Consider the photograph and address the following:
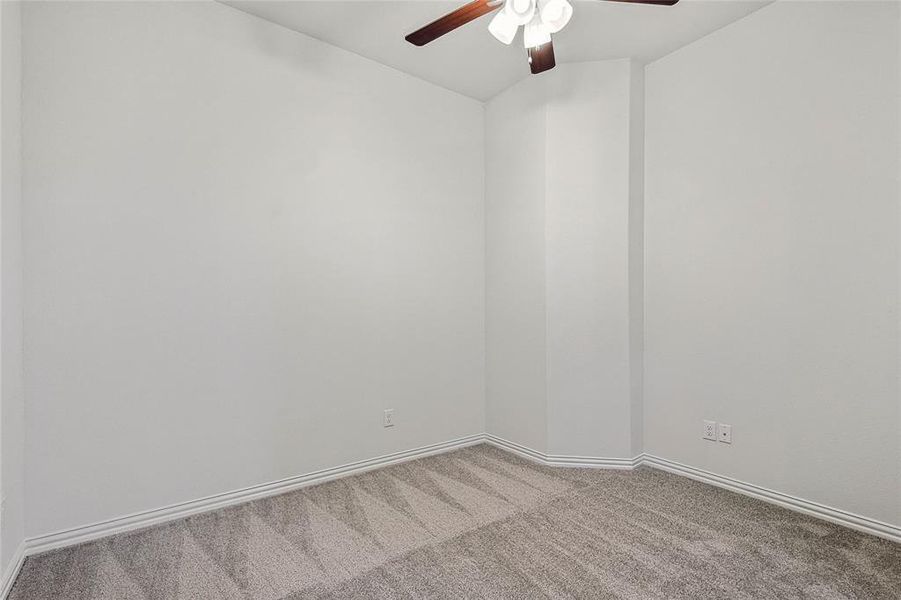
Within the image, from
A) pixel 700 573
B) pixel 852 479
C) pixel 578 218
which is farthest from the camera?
pixel 578 218

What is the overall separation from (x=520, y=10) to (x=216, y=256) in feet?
6.04

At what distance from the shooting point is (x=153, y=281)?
87.4 inches

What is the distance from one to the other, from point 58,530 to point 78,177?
153 cm

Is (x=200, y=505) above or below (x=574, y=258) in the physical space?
below

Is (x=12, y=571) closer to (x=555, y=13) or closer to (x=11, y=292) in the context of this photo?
(x=11, y=292)

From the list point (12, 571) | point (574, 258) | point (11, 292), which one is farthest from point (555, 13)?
point (12, 571)

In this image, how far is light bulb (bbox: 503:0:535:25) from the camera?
1941mm

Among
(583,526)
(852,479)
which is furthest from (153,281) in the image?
(852,479)

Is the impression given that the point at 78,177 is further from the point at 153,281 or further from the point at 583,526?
the point at 583,526

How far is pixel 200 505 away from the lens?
233 centimetres

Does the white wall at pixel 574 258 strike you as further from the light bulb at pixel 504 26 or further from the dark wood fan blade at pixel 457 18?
the dark wood fan blade at pixel 457 18

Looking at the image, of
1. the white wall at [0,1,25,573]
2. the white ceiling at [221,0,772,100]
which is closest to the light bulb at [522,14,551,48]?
the white ceiling at [221,0,772,100]

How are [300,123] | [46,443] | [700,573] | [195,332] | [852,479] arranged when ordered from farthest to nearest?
[300,123] → [195,332] → [852,479] → [46,443] → [700,573]

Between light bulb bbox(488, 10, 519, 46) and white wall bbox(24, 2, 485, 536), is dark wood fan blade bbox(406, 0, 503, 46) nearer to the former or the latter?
light bulb bbox(488, 10, 519, 46)
